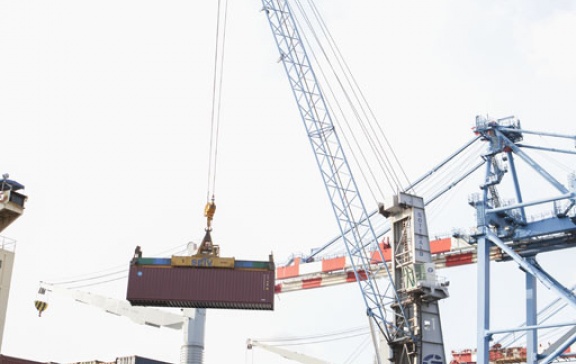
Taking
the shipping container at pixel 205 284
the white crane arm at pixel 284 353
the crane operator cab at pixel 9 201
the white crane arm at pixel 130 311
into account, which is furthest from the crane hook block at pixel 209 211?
the white crane arm at pixel 284 353

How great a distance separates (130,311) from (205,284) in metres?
46.4

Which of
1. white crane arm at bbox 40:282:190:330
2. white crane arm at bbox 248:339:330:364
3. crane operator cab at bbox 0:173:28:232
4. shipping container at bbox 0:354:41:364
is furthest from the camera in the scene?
white crane arm at bbox 248:339:330:364

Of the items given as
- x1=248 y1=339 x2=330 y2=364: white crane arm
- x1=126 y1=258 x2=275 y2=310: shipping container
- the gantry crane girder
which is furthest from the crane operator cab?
x1=248 y1=339 x2=330 y2=364: white crane arm

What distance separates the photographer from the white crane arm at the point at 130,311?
8775cm

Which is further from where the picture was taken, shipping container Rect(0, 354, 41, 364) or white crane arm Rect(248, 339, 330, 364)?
white crane arm Rect(248, 339, 330, 364)

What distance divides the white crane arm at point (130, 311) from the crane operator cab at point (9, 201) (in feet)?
143

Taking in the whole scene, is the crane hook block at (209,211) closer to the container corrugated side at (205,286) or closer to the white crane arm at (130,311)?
the container corrugated side at (205,286)

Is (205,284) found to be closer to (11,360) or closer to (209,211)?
(209,211)

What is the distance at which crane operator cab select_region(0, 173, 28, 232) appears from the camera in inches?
1710

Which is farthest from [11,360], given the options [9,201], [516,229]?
[516,229]

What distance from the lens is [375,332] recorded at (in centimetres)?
6034

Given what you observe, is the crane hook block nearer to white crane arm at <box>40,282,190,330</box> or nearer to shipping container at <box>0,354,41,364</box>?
shipping container at <box>0,354,41,364</box>

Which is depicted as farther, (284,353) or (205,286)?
(284,353)

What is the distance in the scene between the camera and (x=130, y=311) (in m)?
93.3
